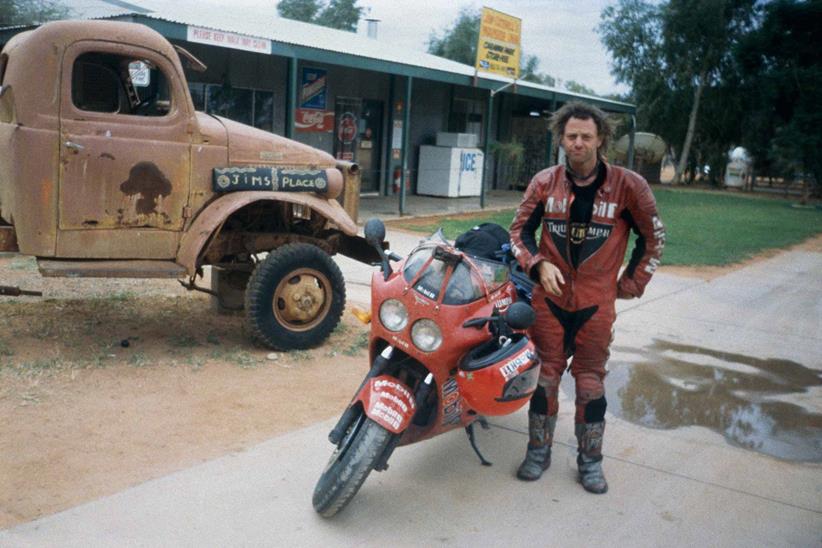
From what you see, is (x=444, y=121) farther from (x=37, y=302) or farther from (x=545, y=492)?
(x=545, y=492)

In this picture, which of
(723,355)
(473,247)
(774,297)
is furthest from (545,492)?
(774,297)

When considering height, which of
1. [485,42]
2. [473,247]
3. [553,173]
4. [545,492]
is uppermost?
[485,42]

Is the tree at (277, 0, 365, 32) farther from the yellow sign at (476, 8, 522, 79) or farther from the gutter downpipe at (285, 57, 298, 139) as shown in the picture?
the gutter downpipe at (285, 57, 298, 139)

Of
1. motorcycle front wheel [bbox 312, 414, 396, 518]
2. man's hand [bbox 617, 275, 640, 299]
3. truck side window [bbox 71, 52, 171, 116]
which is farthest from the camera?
truck side window [bbox 71, 52, 171, 116]

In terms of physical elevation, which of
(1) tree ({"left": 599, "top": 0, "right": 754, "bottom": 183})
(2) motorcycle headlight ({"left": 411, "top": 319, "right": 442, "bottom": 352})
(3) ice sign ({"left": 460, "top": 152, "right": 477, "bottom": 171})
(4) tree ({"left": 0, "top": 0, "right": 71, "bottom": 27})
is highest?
(1) tree ({"left": 599, "top": 0, "right": 754, "bottom": 183})

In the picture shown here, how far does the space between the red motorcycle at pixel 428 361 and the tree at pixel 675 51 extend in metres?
33.8

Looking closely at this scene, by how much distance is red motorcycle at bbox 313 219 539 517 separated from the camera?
3488 millimetres

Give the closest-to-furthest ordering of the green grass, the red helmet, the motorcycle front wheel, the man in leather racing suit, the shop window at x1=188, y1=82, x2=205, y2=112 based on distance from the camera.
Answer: the motorcycle front wheel, the red helmet, the man in leather racing suit, the green grass, the shop window at x1=188, y1=82, x2=205, y2=112

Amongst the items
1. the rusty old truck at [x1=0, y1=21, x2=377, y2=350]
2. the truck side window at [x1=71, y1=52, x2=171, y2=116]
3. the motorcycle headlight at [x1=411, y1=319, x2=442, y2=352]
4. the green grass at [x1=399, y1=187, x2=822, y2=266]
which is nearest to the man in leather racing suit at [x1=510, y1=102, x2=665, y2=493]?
the motorcycle headlight at [x1=411, y1=319, x2=442, y2=352]

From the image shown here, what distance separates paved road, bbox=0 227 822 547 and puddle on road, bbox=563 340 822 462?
2cm

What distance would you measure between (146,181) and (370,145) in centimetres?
1371

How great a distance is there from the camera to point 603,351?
415cm

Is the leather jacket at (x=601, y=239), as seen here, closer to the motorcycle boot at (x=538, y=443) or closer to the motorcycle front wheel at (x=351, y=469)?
the motorcycle boot at (x=538, y=443)

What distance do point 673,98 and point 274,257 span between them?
1332 inches
